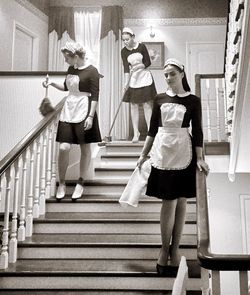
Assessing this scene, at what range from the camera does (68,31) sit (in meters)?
6.75

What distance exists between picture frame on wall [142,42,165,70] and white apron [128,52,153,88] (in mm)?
2164

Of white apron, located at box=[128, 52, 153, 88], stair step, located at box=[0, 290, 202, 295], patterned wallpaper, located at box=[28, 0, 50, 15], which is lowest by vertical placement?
stair step, located at box=[0, 290, 202, 295]

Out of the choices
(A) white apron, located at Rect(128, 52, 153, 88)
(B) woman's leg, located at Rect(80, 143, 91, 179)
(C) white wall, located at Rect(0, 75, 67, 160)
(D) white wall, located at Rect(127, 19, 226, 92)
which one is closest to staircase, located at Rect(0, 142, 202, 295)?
(B) woman's leg, located at Rect(80, 143, 91, 179)

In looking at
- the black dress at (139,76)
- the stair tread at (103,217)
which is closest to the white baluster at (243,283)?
the stair tread at (103,217)

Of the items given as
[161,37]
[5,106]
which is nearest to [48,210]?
[5,106]

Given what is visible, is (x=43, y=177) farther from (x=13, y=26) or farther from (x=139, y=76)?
(x=13, y=26)

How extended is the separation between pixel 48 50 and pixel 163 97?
4802 millimetres

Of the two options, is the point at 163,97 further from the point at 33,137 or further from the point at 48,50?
the point at 48,50

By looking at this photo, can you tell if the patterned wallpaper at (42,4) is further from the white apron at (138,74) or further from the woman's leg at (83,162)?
the woman's leg at (83,162)

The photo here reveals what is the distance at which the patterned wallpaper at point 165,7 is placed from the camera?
6934 millimetres

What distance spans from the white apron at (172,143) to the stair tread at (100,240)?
759 millimetres

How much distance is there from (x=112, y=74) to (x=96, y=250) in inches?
168

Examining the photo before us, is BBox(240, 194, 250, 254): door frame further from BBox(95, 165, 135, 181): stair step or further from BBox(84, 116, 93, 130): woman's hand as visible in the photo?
BBox(84, 116, 93, 130): woman's hand

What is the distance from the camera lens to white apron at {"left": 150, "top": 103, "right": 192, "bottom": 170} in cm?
237
